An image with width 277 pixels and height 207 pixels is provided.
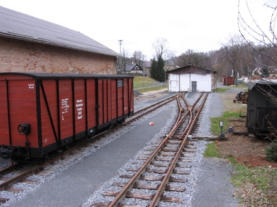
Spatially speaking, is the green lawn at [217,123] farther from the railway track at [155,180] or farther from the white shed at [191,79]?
the white shed at [191,79]

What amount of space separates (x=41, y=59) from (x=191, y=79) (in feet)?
105

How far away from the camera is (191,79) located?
44.4m

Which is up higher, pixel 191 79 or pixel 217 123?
pixel 191 79

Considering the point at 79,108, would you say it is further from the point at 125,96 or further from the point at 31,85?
the point at 125,96

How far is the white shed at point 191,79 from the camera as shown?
4388cm

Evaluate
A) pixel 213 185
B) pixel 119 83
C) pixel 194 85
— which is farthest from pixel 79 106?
pixel 194 85

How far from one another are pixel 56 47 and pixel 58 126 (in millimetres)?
9934

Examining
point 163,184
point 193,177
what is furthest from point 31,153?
point 193,177

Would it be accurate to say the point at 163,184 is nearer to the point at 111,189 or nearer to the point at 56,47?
the point at 111,189

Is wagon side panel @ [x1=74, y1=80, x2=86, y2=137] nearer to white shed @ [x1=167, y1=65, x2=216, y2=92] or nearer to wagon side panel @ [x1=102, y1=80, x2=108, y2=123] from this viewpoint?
wagon side panel @ [x1=102, y1=80, x2=108, y2=123]

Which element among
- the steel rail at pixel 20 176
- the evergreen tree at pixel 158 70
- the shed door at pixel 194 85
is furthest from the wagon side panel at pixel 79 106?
the evergreen tree at pixel 158 70

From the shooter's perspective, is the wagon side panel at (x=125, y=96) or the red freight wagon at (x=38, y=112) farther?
the wagon side panel at (x=125, y=96)

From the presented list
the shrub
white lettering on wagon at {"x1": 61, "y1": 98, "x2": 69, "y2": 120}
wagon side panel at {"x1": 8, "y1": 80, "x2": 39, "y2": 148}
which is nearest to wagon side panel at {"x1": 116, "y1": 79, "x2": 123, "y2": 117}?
white lettering on wagon at {"x1": 61, "y1": 98, "x2": 69, "y2": 120}

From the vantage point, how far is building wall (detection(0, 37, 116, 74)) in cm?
1323
